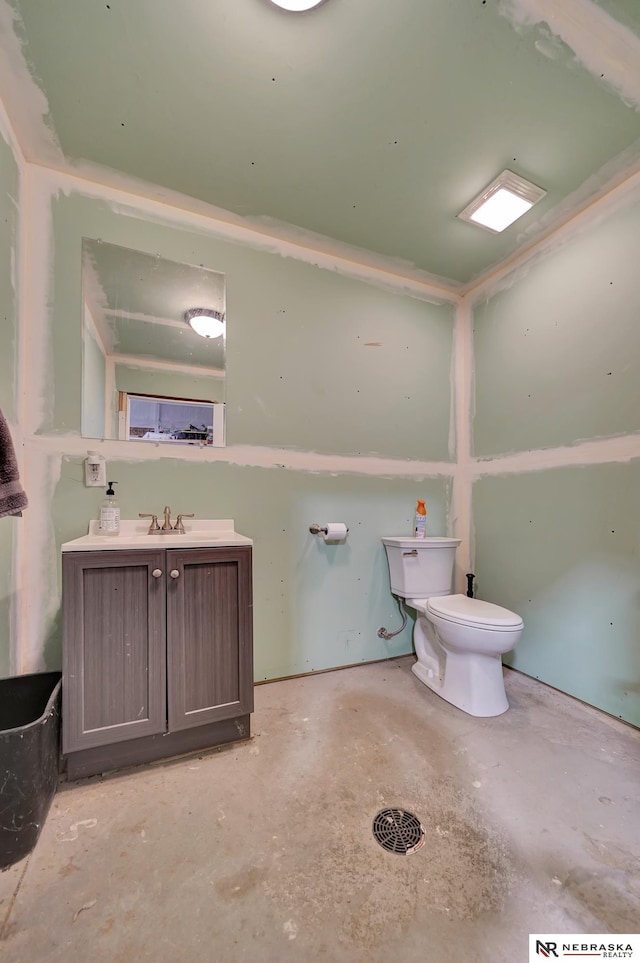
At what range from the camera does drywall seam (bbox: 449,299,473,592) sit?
246cm

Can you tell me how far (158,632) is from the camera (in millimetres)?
1332

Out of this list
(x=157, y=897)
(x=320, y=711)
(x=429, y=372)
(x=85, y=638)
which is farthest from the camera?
(x=429, y=372)

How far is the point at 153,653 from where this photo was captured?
132 centimetres

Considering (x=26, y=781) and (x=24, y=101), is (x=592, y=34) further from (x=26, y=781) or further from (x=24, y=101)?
(x=26, y=781)

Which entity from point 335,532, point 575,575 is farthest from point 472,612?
point 335,532

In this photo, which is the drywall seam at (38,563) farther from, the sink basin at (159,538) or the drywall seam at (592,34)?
the drywall seam at (592,34)

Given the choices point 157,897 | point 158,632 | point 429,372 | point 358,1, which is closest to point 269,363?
point 429,372

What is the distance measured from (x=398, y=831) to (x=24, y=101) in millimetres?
2816

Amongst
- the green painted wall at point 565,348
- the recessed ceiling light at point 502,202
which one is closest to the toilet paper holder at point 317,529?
the green painted wall at point 565,348

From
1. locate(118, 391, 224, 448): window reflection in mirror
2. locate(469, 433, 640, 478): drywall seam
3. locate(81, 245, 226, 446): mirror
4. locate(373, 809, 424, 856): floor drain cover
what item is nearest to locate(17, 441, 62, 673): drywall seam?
locate(81, 245, 226, 446): mirror

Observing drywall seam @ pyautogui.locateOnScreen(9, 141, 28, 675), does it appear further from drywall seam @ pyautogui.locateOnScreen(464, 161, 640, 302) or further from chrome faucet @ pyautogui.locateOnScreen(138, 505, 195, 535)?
drywall seam @ pyautogui.locateOnScreen(464, 161, 640, 302)

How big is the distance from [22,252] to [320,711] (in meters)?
2.43

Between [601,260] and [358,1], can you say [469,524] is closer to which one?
[601,260]

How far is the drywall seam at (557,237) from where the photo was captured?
169cm
